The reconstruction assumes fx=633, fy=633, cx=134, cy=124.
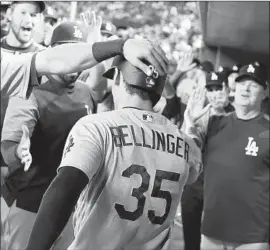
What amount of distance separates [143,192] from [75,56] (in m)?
0.71

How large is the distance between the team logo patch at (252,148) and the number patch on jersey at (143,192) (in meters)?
2.31

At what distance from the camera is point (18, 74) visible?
3.45 metres

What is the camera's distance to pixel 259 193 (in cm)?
515

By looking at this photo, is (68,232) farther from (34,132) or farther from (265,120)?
(265,120)

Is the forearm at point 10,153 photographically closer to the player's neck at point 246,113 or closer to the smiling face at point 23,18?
the smiling face at point 23,18

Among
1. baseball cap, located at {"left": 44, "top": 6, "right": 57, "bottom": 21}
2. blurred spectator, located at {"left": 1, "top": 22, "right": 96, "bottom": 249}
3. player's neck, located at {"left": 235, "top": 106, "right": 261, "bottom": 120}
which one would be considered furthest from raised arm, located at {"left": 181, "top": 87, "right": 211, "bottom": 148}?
baseball cap, located at {"left": 44, "top": 6, "right": 57, "bottom": 21}

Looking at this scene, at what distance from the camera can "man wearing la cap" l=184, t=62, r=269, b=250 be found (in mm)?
5133

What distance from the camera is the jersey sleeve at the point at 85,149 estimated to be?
2578 millimetres

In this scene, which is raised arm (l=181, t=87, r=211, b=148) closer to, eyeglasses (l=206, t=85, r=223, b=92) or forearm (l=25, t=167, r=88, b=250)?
eyeglasses (l=206, t=85, r=223, b=92)

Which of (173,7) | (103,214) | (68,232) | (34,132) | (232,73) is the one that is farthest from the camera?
(173,7)

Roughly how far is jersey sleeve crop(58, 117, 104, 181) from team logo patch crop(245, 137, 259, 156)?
2610 mm

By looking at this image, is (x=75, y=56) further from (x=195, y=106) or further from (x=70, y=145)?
(x=195, y=106)

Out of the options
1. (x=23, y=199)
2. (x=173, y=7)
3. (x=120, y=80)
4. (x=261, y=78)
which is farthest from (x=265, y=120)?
(x=173, y=7)

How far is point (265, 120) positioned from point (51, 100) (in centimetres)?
182
